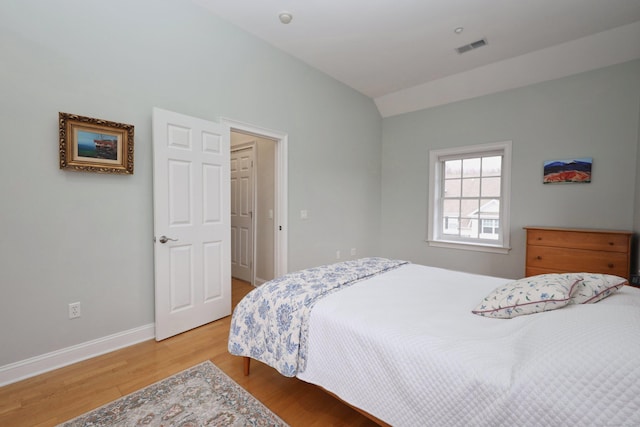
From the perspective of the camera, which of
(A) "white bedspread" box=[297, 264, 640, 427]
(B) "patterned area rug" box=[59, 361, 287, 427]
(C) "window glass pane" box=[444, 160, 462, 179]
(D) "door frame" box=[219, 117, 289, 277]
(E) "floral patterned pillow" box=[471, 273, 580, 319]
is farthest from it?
(C) "window glass pane" box=[444, 160, 462, 179]

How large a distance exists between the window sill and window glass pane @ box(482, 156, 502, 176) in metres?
1.04

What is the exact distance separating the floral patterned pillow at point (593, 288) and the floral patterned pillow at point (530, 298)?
0.04 metres

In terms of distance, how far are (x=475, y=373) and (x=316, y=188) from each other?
3.13 m

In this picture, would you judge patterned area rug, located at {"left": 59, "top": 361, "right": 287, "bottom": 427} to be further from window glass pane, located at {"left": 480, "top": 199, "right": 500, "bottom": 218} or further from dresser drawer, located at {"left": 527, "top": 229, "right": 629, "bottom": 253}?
window glass pane, located at {"left": 480, "top": 199, "right": 500, "bottom": 218}

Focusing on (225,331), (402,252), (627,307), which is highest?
(627,307)

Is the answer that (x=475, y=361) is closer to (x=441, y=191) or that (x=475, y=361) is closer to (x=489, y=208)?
(x=489, y=208)

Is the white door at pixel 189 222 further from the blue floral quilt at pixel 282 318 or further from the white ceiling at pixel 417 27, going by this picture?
the white ceiling at pixel 417 27

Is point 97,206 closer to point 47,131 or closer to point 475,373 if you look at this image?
point 47,131

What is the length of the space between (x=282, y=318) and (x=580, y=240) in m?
3.27

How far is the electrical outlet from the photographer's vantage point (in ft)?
6.91

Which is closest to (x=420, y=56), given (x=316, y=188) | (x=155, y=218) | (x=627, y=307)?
(x=316, y=188)

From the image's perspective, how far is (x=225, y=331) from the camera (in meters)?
2.63

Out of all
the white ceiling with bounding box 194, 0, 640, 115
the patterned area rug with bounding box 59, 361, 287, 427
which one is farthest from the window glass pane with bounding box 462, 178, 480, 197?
the patterned area rug with bounding box 59, 361, 287, 427

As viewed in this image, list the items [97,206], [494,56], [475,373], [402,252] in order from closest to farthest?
[475,373]
[97,206]
[494,56]
[402,252]
